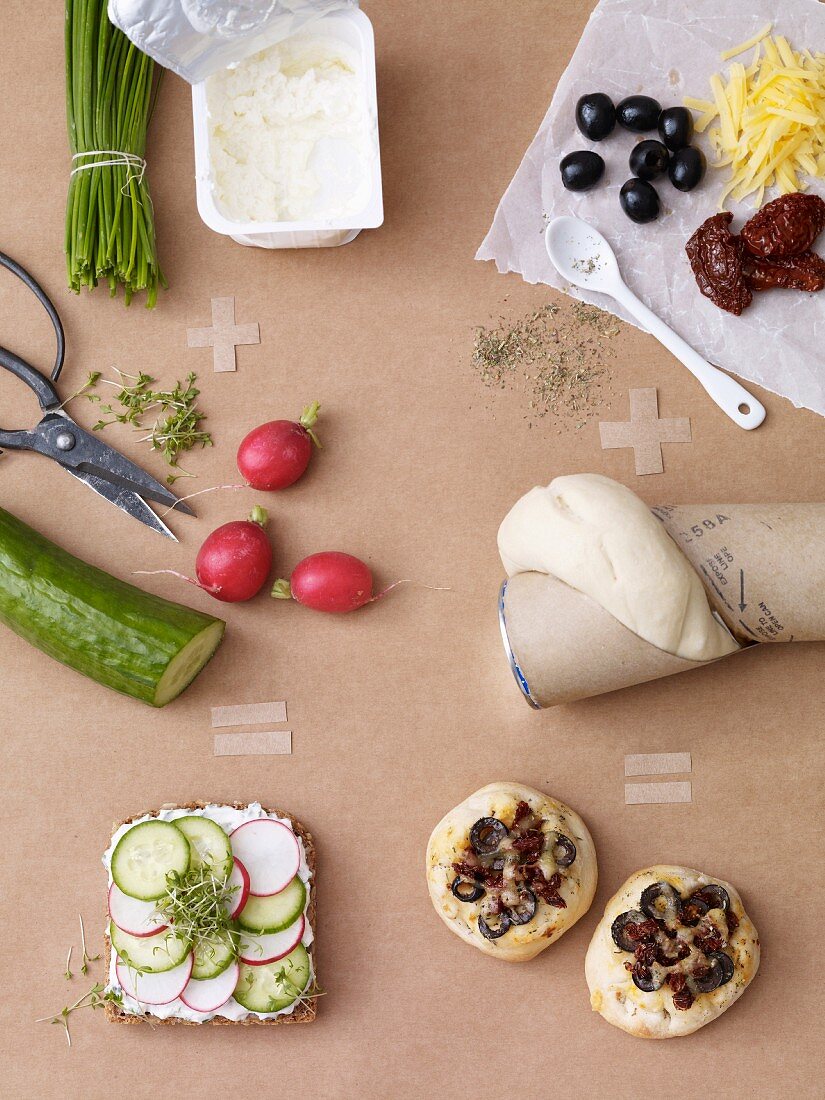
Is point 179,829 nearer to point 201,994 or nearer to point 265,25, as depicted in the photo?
point 201,994

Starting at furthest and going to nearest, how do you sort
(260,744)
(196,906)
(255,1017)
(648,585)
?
(260,744) → (255,1017) → (196,906) → (648,585)

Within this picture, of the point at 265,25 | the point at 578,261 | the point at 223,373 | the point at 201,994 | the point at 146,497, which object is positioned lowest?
the point at 201,994

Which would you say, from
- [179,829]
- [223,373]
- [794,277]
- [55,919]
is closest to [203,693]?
[179,829]

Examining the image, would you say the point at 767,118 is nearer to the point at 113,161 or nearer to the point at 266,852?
the point at 113,161

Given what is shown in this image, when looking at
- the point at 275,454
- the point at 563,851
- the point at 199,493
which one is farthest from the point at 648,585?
the point at 199,493

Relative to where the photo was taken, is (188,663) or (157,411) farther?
(157,411)

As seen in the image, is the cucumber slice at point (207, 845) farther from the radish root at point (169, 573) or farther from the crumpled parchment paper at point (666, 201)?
the crumpled parchment paper at point (666, 201)

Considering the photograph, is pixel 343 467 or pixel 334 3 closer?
pixel 334 3

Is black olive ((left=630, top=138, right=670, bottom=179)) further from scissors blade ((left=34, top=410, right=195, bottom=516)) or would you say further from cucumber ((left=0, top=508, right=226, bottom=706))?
cucumber ((left=0, top=508, right=226, bottom=706))

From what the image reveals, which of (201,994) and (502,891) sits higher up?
(502,891)
